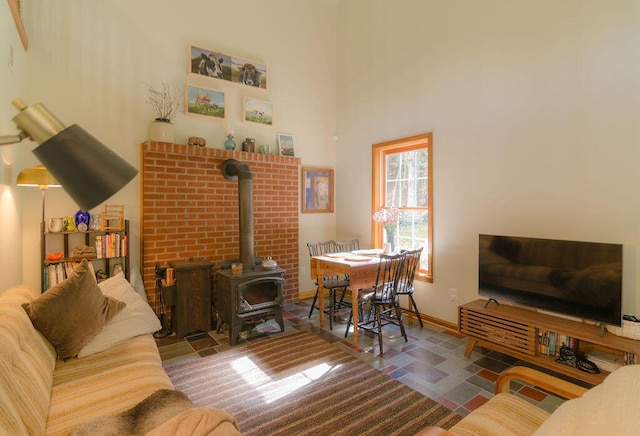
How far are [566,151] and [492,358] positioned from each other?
1981 mm

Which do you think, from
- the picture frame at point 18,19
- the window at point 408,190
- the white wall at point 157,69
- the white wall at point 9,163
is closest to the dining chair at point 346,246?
the window at point 408,190

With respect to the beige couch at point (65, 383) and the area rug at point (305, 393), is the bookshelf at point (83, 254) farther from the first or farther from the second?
the area rug at point (305, 393)

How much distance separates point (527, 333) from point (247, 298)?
107 inches

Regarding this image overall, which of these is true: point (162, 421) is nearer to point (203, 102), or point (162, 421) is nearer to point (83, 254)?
point (83, 254)

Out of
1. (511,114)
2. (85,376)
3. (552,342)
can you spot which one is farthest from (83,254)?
(511,114)

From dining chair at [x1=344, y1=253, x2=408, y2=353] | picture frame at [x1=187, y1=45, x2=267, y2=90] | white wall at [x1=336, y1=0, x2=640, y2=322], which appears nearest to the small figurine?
picture frame at [x1=187, y1=45, x2=267, y2=90]

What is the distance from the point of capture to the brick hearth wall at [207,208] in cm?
367

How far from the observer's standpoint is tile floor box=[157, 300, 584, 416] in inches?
98.5

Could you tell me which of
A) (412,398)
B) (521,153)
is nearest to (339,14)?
(521,153)

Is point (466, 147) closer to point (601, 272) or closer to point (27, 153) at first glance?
point (601, 272)

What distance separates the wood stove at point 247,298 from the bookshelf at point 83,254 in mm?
998

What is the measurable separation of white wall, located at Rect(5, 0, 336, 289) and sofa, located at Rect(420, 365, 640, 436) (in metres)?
3.21

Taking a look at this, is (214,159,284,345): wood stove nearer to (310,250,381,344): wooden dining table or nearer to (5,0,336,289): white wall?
(310,250,381,344): wooden dining table

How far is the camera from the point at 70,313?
2057 millimetres
